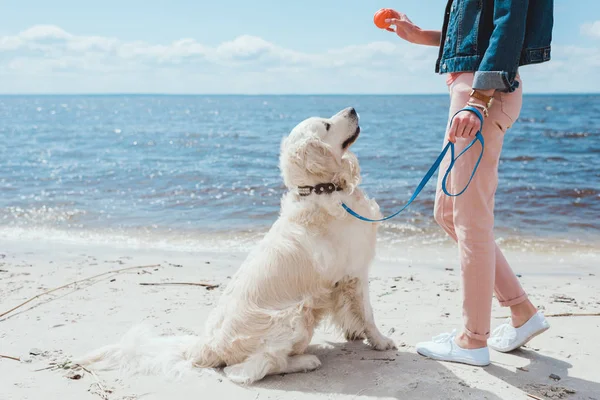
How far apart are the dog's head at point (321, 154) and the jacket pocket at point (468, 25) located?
2.83 ft

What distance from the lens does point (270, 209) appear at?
8.69m

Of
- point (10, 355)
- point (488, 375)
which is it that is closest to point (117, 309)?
point (10, 355)

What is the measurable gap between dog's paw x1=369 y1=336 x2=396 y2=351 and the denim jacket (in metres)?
1.67

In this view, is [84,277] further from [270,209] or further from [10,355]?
[270,209]

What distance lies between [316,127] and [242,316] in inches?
46.7

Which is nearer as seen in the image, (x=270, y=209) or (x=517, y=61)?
(x=517, y=61)

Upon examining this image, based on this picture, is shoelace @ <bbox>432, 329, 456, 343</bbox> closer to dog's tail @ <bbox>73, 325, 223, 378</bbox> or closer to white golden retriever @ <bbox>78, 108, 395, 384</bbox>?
white golden retriever @ <bbox>78, 108, 395, 384</bbox>

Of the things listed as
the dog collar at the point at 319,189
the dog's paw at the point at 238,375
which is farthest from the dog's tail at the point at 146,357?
the dog collar at the point at 319,189

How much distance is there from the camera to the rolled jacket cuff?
252 centimetres

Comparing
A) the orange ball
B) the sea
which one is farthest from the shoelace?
the sea

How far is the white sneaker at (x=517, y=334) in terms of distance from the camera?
10.5 feet

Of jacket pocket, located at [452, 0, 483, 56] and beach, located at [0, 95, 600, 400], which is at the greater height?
jacket pocket, located at [452, 0, 483, 56]

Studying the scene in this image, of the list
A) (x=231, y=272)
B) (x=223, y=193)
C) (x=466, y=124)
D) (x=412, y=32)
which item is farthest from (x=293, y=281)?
(x=223, y=193)

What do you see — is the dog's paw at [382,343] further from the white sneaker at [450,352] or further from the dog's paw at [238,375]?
the dog's paw at [238,375]
